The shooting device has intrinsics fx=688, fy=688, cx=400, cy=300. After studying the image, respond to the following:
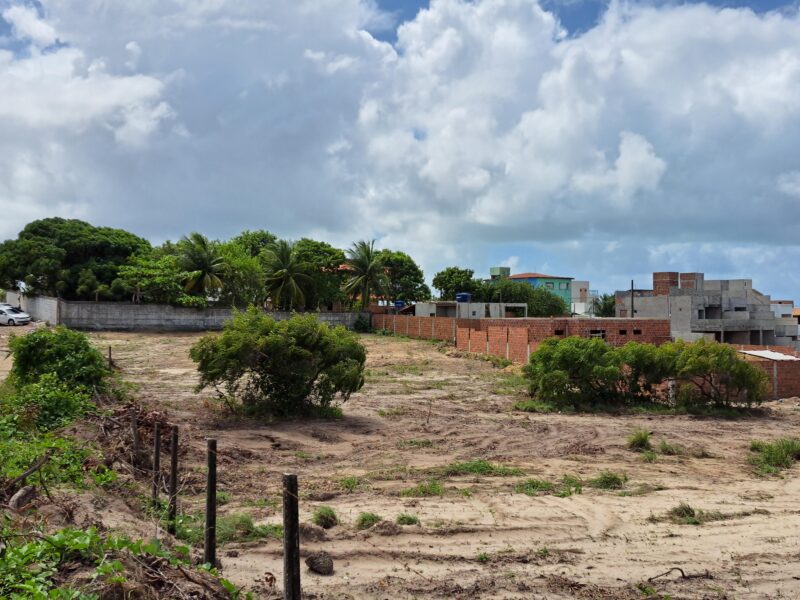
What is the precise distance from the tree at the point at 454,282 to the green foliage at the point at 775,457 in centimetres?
5507

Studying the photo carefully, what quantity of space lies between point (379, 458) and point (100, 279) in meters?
37.8

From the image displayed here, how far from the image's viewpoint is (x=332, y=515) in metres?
8.49

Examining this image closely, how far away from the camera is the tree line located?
44219 millimetres

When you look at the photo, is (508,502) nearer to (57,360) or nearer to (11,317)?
(57,360)

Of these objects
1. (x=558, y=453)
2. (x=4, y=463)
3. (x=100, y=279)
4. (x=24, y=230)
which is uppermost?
(x=24, y=230)

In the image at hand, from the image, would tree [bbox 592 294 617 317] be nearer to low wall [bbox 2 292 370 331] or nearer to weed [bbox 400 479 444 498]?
low wall [bbox 2 292 370 331]

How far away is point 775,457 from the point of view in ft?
44.2

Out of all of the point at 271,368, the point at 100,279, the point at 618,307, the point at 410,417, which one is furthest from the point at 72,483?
the point at 618,307

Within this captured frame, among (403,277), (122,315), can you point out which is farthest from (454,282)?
(122,315)

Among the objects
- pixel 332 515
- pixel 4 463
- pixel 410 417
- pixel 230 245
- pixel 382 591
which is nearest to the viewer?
pixel 382 591

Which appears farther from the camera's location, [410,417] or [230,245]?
[230,245]

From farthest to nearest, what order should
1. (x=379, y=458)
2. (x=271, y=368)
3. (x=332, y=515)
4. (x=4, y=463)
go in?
(x=271, y=368) → (x=379, y=458) → (x=332, y=515) → (x=4, y=463)

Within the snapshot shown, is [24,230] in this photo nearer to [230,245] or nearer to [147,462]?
[230,245]

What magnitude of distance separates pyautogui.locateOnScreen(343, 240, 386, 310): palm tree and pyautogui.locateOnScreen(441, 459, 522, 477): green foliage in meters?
42.4
